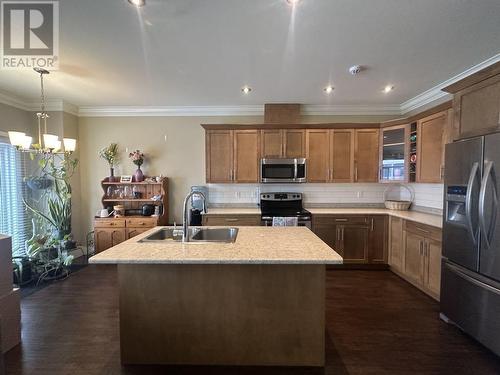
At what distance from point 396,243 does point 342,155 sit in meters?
1.58

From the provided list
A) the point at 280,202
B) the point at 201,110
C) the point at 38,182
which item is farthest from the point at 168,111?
the point at 280,202

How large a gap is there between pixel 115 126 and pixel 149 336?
12.6ft

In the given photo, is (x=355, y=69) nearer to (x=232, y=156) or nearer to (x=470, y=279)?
(x=232, y=156)

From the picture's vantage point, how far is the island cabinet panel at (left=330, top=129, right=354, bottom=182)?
4188mm

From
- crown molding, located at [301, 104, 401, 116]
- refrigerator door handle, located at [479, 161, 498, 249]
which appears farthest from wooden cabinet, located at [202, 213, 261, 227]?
refrigerator door handle, located at [479, 161, 498, 249]

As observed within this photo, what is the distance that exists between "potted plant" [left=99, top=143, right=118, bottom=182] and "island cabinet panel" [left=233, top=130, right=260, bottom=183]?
217cm

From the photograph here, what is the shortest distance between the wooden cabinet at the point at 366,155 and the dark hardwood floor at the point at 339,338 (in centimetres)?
176

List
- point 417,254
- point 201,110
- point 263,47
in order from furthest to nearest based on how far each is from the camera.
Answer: point 201,110 → point 417,254 → point 263,47

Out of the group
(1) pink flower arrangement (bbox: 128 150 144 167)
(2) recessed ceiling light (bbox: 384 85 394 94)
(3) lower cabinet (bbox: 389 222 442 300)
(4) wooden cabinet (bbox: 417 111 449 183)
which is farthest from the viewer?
(1) pink flower arrangement (bbox: 128 150 144 167)

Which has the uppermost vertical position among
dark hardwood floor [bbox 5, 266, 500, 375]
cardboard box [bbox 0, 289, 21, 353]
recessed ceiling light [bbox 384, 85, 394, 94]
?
recessed ceiling light [bbox 384, 85, 394, 94]

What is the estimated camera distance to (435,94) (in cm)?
356

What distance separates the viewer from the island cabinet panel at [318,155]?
165 inches

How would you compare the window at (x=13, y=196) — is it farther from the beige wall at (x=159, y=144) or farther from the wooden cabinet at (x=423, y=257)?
the wooden cabinet at (x=423, y=257)

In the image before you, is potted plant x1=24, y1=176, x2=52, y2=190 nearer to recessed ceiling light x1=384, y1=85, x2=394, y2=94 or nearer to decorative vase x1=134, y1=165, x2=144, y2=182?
decorative vase x1=134, y1=165, x2=144, y2=182
